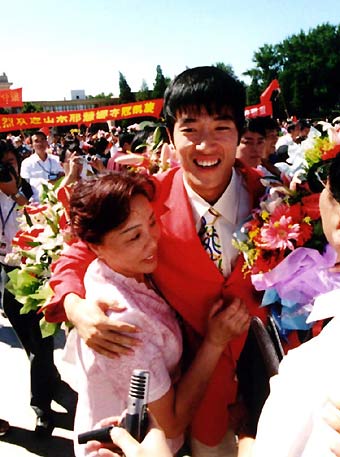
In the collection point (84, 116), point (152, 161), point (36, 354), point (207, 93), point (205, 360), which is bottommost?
point (36, 354)

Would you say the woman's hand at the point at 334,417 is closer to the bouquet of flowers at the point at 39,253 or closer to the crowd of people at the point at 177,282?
the crowd of people at the point at 177,282

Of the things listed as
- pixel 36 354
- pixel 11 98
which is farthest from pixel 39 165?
pixel 11 98

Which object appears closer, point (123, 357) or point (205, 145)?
point (123, 357)

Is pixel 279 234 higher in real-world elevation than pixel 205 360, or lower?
higher

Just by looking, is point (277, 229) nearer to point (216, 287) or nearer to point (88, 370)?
point (216, 287)

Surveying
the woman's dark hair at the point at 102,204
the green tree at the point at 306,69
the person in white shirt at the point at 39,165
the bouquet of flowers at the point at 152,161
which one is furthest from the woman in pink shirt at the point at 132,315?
the green tree at the point at 306,69

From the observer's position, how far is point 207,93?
1.61 m

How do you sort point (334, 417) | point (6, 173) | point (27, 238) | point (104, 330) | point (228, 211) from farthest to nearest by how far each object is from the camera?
point (6, 173)
point (27, 238)
point (228, 211)
point (104, 330)
point (334, 417)

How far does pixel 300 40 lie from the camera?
50.5 meters

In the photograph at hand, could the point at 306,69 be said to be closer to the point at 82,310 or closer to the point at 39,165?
the point at 39,165

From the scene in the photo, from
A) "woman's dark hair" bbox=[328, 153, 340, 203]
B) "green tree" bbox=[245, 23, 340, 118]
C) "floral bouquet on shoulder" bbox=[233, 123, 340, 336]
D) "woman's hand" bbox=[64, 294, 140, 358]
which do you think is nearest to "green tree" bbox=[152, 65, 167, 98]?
"green tree" bbox=[245, 23, 340, 118]

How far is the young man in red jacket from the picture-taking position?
5.30ft

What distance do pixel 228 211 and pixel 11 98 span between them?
44.1 feet

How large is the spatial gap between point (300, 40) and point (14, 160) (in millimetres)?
52336
